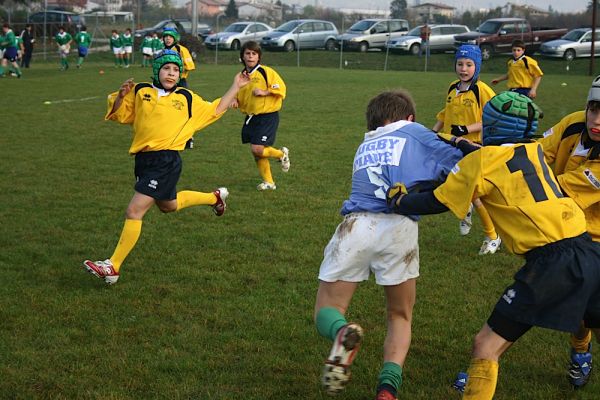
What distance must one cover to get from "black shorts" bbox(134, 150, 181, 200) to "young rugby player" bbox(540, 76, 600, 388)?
318 centimetres

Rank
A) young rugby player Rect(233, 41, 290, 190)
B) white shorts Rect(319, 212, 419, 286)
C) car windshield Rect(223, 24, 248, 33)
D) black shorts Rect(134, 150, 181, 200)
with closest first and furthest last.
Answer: white shorts Rect(319, 212, 419, 286) → black shorts Rect(134, 150, 181, 200) → young rugby player Rect(233, 41, 290, 190) → car windshield Rect(223, 24, 248, 33)

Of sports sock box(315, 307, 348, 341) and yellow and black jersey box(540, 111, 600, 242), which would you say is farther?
yellow and black jersey box(540, 111, 600, 242)

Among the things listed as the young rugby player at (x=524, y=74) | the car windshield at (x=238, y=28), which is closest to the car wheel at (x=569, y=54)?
the car windshield at (x=238, y=28)

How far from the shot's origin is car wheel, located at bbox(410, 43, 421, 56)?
123 ft

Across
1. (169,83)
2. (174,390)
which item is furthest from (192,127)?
(174,390)

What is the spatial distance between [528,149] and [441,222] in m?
4.82

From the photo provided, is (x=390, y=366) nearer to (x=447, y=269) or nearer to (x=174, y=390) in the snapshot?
(x=174, y=390)

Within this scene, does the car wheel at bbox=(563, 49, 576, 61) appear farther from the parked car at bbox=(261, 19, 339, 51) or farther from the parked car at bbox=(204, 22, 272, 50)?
the parked car at bbox=(204, 22, 272, 50)

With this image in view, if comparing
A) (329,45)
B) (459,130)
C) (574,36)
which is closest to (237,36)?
(329,45)

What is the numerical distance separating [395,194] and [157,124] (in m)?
3.18

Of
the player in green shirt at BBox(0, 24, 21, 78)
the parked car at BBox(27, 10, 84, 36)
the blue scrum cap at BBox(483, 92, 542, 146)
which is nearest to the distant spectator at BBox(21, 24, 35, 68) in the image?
the player in green shirt at BBox(0, 24, 21, 78)

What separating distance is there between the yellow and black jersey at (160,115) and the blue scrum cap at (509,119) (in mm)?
3308

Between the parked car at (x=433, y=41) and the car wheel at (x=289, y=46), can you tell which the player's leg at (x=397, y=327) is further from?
the car wheel at (x=289, y=46)

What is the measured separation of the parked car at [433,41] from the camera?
122ft
